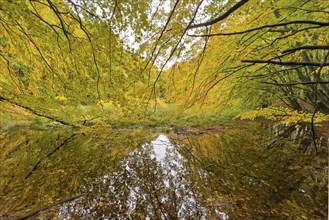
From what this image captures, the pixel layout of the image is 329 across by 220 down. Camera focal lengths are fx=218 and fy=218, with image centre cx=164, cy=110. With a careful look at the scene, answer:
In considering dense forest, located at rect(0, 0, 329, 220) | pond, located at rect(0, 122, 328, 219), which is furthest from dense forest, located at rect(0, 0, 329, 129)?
pond, located at rect(0, 122, 328, 219)

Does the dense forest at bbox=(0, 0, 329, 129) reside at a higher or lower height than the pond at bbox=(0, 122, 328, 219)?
higher

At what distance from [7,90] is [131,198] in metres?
3.78

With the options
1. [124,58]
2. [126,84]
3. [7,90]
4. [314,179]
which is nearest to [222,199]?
[314,179]

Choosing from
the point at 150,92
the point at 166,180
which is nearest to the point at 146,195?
the point at 166,180

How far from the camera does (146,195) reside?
432 cm

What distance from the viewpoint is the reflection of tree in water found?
3.72m

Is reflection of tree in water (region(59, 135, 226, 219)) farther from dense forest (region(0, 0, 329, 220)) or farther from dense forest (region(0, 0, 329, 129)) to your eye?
dense forest (region(0, 0, 329, 129))

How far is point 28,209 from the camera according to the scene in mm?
3891

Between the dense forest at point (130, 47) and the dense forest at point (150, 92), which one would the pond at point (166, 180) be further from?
the dense forest at point (130, 47)

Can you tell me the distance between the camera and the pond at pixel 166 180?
12.4 feet

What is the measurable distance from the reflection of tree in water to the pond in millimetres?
17

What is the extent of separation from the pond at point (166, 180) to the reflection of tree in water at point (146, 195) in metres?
0.02

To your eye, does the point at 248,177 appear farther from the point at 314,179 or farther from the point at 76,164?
the point at 76,164

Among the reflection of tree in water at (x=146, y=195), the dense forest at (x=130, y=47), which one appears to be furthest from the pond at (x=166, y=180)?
the dense forest at (x=130, y=47)
